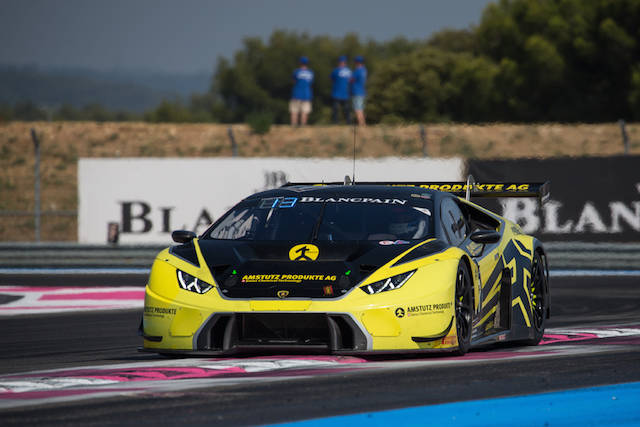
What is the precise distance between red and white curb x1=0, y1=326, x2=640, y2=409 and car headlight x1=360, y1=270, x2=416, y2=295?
40 centimetres

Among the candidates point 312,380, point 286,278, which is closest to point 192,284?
point 286,278

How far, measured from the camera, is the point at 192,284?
7.02m

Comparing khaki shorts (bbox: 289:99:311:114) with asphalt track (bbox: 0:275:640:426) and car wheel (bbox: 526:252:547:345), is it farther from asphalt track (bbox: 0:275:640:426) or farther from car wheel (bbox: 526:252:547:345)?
car wheel (bbox: 526:252:547:345)

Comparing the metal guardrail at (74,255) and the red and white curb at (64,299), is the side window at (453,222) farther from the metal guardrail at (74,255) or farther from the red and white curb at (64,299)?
the metal guardrail at (74,255)

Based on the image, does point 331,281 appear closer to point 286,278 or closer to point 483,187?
point 286,278

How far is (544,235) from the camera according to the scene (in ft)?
64.4

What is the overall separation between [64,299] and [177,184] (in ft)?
22.9

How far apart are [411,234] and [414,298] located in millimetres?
942

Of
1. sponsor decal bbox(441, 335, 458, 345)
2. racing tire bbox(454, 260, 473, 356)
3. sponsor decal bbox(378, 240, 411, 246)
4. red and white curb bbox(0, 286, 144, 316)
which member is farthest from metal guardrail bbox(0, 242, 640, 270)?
sponsor decal bbox(441, 335, 458, 345)

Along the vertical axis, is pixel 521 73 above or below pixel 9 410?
above

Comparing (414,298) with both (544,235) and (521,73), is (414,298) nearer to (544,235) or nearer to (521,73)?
(544,235)

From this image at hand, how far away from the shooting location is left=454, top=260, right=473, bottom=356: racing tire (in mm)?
7117

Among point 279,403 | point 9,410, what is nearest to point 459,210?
point 279,403

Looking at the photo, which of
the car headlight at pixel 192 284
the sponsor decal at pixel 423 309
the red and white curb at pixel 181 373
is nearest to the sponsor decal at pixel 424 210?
the red and white curb at pixel 181 373
